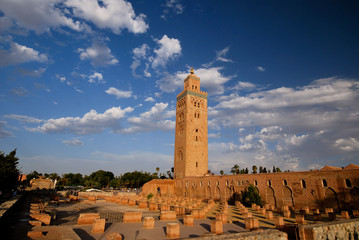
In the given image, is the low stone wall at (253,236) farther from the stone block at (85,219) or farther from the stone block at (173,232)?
the stone block at (85,219)

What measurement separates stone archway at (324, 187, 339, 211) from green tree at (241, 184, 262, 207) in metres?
6.35

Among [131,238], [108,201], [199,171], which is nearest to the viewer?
[131,238]

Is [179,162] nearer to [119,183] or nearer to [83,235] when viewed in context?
[119,183]

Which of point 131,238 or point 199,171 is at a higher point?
point 199,171

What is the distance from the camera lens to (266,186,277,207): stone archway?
70.1 feet

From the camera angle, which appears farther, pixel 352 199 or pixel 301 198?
pixel 301 198

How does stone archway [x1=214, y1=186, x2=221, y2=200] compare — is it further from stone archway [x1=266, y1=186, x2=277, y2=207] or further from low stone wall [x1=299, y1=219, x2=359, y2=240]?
low stone wall [x1=299, y1=219, x2=359, y2=240]

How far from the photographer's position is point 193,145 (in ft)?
136

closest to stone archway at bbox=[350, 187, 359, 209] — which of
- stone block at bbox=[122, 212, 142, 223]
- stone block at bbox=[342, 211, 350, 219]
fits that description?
stone block at bbox=[342, 211, 350, 219]

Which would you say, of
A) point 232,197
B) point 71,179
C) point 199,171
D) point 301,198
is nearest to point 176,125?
point 199,171

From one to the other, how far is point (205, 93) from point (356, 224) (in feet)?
124

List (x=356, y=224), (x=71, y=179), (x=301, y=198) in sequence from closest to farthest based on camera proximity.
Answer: (x=356, y=224) < (x=301, y=198) < (x=71, y=179)

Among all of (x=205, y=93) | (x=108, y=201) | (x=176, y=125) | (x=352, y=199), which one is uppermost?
(x=205, y=93)

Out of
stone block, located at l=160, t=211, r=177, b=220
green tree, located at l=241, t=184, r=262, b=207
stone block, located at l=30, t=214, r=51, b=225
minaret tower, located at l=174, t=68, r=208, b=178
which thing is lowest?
stone block, located at l=160, t=211, r=177, b=220
